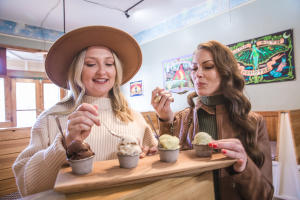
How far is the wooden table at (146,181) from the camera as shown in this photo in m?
0.60

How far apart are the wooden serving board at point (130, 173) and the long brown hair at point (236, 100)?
34 cm

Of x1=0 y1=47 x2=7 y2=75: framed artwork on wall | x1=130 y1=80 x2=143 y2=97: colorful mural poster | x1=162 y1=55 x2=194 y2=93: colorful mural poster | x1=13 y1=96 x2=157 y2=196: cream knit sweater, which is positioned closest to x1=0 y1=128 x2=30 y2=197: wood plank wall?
x1=0 y1=47 x2=7 y2=75: framed artwork on wall

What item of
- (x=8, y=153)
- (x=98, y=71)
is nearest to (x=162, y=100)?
(x=98, y=71)

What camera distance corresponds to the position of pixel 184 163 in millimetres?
796

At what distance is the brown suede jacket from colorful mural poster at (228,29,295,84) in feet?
8.13

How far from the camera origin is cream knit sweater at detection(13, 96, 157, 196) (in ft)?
2.87

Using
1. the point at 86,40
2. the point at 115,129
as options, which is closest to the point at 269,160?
the point at 115,129

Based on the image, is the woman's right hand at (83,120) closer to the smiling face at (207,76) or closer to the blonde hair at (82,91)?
the blonde hair at (82,91)

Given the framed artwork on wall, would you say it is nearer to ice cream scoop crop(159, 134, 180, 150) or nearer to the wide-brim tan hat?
the wide-brim tan hat

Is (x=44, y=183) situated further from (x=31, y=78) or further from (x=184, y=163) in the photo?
(x=31, y=78)

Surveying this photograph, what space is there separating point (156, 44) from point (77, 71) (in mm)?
4652

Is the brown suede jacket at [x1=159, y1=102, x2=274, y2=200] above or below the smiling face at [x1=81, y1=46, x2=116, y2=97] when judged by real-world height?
below

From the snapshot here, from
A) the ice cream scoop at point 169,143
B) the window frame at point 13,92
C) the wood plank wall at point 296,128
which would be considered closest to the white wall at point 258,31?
the wood plank wall at point 296,128

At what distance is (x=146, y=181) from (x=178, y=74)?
4253 millimetres
